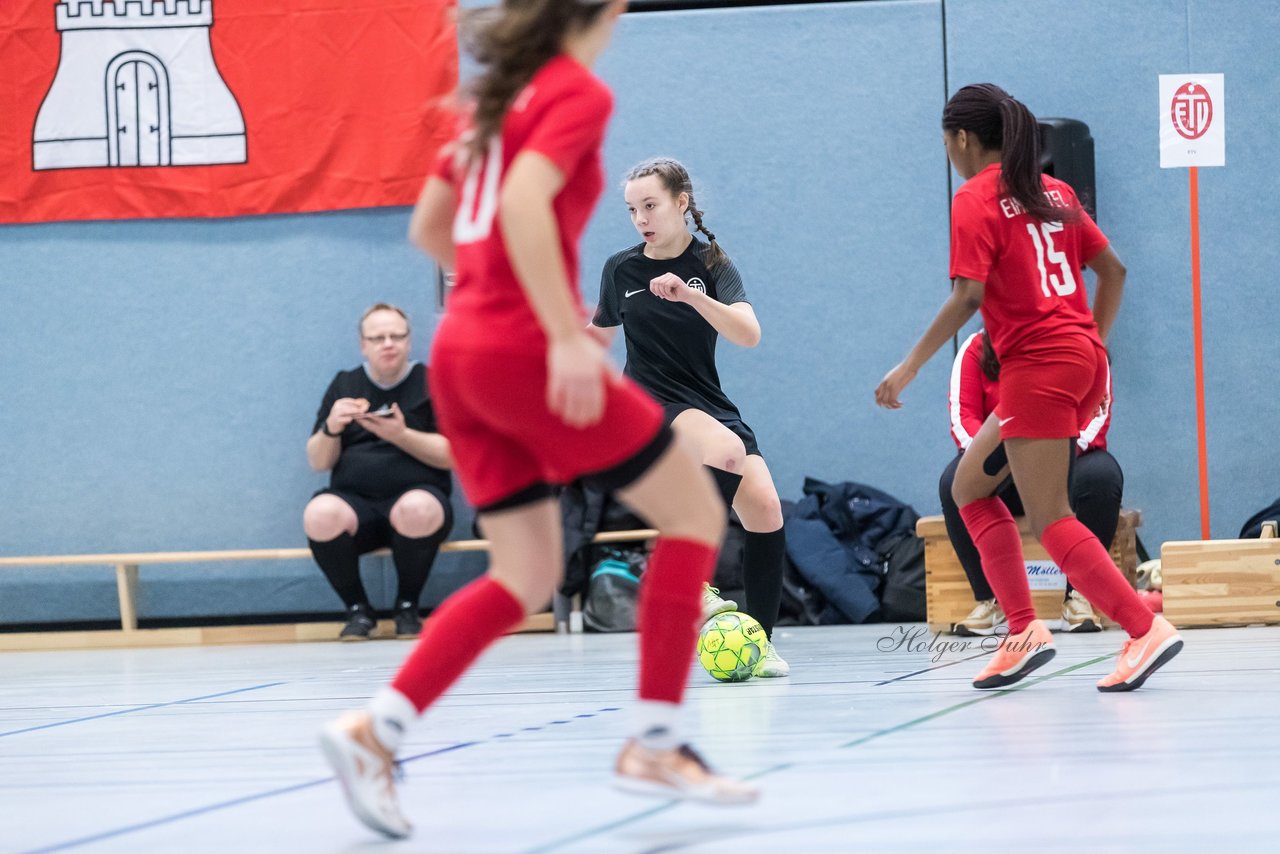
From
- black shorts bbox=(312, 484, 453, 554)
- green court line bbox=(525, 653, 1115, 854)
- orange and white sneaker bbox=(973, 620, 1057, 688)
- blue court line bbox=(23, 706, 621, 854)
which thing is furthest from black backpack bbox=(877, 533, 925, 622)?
blue court line bbox=(23, 706, 621, 854)

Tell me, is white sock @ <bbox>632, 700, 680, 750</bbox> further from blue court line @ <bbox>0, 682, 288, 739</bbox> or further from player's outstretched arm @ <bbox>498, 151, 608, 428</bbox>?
blue court line @ <bbox>0, 682, 288, 739</bbox>

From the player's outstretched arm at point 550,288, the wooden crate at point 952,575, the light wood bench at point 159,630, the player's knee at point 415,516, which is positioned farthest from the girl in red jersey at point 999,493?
the player's outstretched arm at point 550,288

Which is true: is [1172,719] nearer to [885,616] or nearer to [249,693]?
[249,693]

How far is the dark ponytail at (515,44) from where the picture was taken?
194 cm

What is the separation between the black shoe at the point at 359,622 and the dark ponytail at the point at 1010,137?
12.7ft

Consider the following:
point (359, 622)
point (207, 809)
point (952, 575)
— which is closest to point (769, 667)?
point (952, 575)

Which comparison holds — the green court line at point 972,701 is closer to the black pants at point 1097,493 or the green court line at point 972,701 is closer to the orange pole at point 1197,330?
the black pants at point 1097,493

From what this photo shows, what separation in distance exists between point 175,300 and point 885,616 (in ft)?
12.5

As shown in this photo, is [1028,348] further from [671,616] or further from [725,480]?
[671,616]

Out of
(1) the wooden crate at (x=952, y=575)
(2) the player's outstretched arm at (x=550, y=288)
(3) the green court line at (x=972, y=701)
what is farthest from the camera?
(1) the wooden crate at (x=952, y=575)

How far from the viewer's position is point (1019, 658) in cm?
348

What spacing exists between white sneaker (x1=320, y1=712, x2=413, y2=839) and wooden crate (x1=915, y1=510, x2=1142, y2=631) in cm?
423

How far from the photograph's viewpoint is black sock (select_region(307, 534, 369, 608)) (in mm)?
6438

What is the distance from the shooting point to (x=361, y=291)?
7.17m
